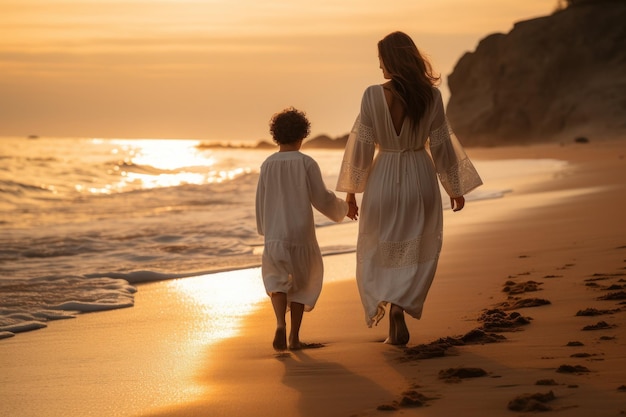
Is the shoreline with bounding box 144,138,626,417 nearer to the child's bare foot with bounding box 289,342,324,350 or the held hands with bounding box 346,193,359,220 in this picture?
the child's bare foot with bounding box 289,342,324,350

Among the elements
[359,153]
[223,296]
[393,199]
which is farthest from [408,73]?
[223,296]

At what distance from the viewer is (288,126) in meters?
6.47

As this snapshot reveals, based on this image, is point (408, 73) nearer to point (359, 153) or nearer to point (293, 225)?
point (359, 153)

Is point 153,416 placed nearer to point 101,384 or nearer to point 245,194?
point 101,384

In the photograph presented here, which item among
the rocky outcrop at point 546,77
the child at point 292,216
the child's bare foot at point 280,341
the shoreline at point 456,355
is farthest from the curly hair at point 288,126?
the rocky outcrop at point 546,77

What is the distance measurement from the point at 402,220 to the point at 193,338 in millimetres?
1675

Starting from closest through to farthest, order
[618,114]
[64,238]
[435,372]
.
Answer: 1. [435,372]
2. [64,238]
3. [618,114]

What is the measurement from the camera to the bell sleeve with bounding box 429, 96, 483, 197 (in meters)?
6.48

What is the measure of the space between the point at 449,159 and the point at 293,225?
43.6 inches

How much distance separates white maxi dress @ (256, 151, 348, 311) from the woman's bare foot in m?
0.57

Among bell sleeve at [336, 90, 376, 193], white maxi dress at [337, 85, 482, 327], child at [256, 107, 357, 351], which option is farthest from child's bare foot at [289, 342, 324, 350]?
bell sleeve at [336, 90, 376, 193]

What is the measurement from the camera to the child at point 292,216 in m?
6.45

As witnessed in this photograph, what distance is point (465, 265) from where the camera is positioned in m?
9.45

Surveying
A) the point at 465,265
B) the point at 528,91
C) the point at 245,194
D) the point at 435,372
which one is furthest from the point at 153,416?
the point at 528,91
